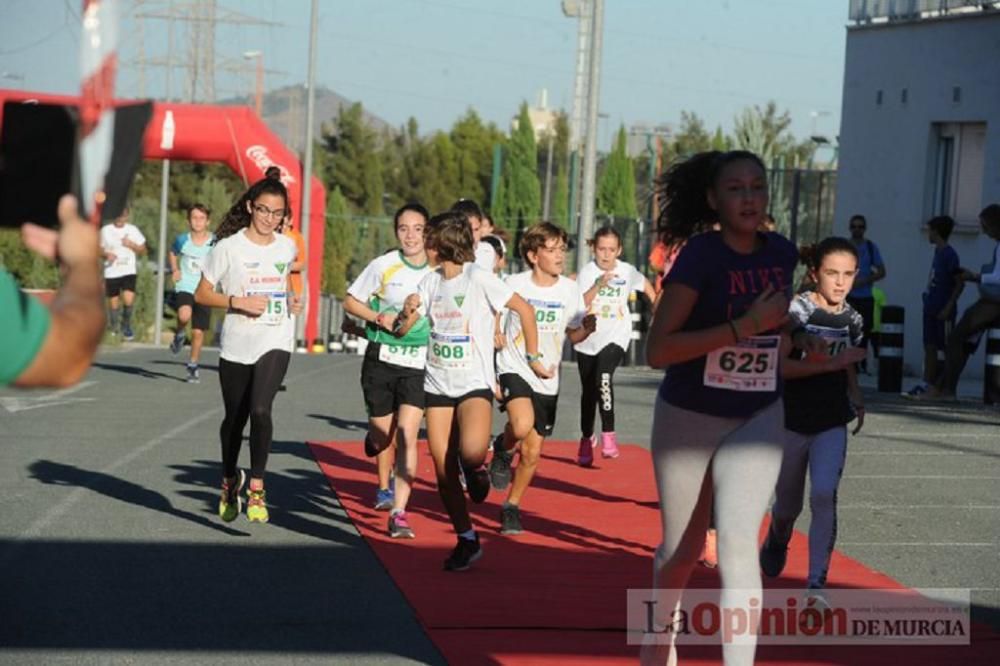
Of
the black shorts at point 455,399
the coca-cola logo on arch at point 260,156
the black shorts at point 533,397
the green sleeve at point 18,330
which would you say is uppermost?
the coca-cola logo on arch at point 260,156

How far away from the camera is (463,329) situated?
9.67 meters

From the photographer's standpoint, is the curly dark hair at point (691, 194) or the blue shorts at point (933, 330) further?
the blue shorts at point (933, 330)

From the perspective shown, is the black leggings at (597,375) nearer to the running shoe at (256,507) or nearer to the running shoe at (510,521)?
the running shoe at (510,521)

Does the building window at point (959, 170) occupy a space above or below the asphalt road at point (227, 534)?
above

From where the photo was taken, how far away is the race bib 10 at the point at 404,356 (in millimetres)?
11258

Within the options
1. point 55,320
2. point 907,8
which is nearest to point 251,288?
point 55,320

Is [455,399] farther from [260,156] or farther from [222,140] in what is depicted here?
[260,156]

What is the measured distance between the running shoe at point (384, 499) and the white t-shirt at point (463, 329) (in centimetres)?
240

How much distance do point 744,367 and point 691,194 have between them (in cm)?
75

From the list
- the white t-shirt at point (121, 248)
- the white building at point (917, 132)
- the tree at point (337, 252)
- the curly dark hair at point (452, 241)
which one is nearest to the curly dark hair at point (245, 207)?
the curly dark hair at point (452, 241)

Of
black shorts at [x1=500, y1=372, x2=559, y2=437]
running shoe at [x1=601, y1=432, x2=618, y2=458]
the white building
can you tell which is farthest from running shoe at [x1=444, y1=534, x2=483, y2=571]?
the white building

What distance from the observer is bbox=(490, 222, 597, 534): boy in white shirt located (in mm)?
11164

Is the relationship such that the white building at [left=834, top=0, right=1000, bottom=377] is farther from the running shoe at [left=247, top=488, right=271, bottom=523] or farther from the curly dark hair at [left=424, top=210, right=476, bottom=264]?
the curly dark hair at [left=424, top=210, right=476, bottom=264]

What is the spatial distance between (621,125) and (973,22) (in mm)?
57510
